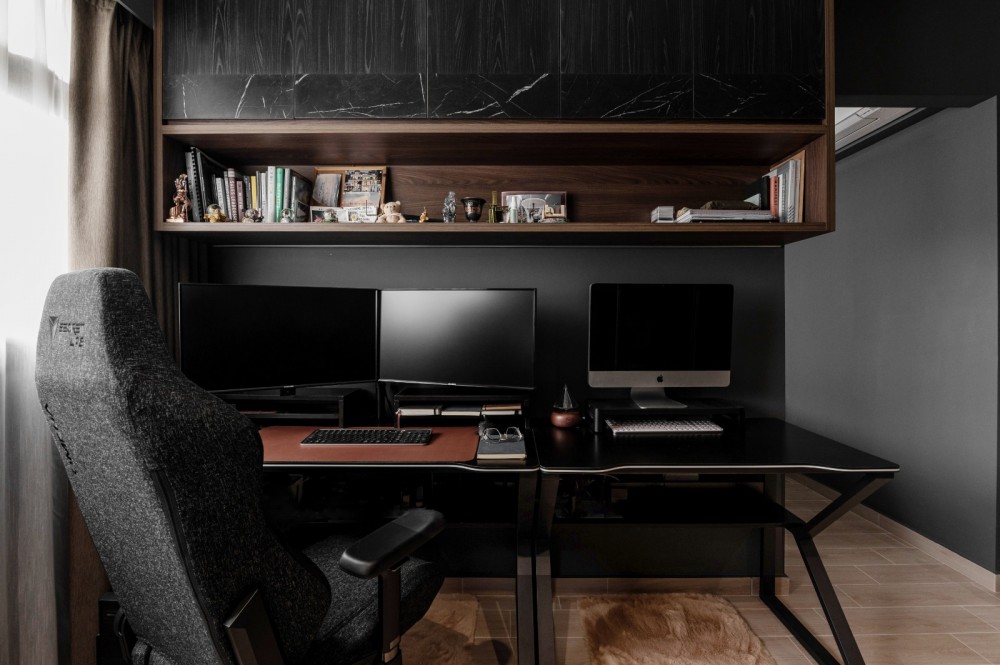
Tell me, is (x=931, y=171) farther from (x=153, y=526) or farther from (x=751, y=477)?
(x=153, y=526)

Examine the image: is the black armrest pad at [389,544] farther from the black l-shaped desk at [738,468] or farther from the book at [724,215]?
the book at [724,215]

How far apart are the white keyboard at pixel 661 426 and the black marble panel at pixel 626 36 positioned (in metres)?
1.26

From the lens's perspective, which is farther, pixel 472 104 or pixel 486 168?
pixel 486 168

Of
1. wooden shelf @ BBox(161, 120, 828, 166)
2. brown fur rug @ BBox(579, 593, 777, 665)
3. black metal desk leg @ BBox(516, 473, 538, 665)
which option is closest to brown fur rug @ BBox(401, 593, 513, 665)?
black metal desk leg @ BBox(516, 473, 538, 665)

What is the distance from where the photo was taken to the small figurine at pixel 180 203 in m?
1.87

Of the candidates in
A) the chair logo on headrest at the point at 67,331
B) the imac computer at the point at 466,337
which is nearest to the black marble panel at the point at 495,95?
the imac computer at the point at 466,337

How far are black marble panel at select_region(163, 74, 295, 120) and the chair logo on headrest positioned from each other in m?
1.27

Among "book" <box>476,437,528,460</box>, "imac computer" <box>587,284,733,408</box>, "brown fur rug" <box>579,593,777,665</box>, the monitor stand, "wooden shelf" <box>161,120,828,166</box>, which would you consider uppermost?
"wooden shelf" <box>161,120,828,166</box>

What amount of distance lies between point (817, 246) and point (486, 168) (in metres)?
2.77

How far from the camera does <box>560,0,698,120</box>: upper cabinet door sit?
5.99 ft

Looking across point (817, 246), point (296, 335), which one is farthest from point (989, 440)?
point (296, 335)

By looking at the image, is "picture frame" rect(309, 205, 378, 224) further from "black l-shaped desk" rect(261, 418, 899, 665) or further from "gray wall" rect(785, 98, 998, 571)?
"gray wall" rect(785, 98, 998, 571)

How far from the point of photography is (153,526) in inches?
29.6

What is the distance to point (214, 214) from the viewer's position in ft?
6.23
